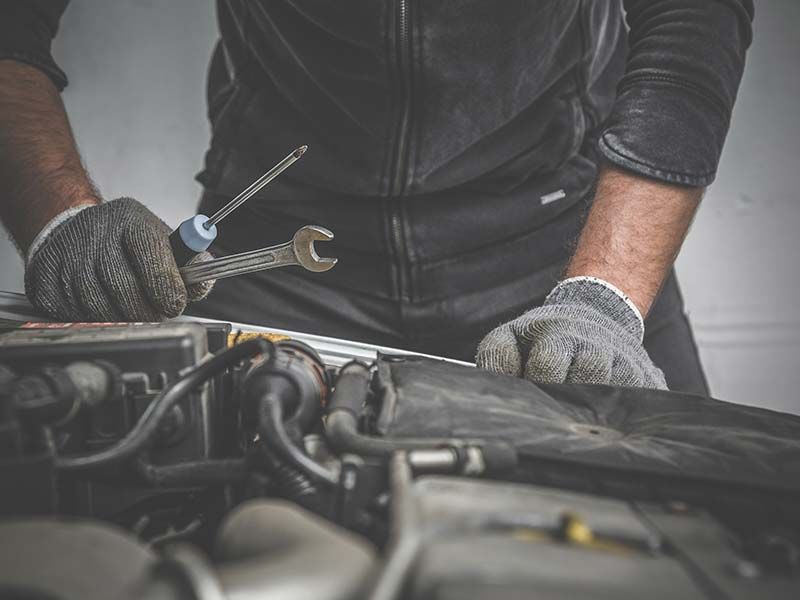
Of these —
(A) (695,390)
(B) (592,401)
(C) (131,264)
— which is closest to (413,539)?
(B) (592,401)

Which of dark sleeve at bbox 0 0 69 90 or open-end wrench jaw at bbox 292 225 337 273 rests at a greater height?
dark sleeve at bbox 0 0 69 90

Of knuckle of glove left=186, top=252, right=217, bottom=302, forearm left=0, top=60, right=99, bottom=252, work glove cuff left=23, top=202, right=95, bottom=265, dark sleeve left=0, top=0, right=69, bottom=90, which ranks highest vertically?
dark sleeve left=0, top=0, right=69, bottom=90

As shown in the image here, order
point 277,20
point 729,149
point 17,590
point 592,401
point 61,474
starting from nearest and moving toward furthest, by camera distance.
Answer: point 17,590
point 61,474
point 592,401
point 277,20
point 729,149

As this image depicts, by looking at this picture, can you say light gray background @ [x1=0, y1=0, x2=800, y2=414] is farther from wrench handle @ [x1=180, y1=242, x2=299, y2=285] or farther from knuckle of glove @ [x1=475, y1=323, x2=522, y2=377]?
knuckle of glove @ [x1=475, y1=323, x2=522, y2=377]

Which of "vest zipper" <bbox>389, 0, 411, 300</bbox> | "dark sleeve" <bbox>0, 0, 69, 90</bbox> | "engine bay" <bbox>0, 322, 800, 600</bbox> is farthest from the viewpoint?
"dark sleeve" <bbox>0, 0, 69, 90</bbox>

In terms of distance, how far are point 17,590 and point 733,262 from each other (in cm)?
243

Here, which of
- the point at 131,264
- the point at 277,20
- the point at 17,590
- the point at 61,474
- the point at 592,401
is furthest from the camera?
the point at 277,20

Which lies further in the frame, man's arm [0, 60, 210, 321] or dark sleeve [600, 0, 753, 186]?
dark sleeve [600, 0, 753, 186]

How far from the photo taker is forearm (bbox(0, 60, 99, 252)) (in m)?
1.02

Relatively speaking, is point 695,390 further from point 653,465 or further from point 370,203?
point 653,465

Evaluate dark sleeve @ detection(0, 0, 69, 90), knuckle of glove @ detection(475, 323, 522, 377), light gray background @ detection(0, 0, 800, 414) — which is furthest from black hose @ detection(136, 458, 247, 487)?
light gray background @ detection(0, 0, 800, 414)

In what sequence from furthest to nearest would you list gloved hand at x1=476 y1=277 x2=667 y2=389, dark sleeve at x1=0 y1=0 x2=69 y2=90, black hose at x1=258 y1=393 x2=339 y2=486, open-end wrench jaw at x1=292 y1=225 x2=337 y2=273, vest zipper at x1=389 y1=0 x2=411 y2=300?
dark sleeve at x1=0 y1=0 x2=69 y2=90 → vest zipper at x1=389 y1=0 x2=411 y2=300 → open-end wrench jaw at x1=292 y1=225 x2=337 y2=273 → gloved hand at x1=476 y1=277 x2=667 y2=389 → black hose at x1=258 y1=393 x2=339 y2=486

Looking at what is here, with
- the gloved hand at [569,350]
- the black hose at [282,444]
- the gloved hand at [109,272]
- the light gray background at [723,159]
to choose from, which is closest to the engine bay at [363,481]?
the black hose at [282,444]

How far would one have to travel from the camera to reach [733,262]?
2.30 meters
